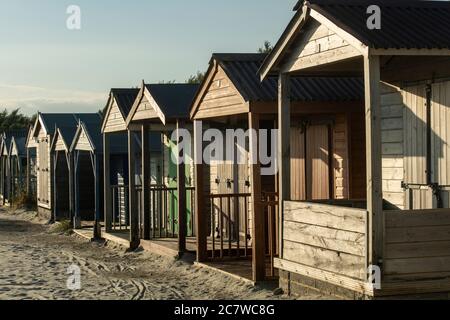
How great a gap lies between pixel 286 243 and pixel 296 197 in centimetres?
323

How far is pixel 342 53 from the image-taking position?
30.7ft

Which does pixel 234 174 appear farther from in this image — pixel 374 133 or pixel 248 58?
pixel 374 133

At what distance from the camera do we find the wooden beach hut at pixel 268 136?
11578mm

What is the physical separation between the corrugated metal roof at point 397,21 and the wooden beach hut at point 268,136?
201 cm

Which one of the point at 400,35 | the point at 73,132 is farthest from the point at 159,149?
the point at 400,35

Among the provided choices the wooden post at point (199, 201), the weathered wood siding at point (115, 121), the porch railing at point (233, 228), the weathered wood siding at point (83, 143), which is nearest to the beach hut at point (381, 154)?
the porch railing at point (233, 228)

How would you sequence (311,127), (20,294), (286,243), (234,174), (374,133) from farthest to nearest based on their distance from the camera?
(234,174) → (311,127) → (20,294) → (286,243) → (374,133)

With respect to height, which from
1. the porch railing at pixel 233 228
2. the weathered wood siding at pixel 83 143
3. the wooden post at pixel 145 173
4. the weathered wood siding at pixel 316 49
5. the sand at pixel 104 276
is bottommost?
the sand at pixel 104 276

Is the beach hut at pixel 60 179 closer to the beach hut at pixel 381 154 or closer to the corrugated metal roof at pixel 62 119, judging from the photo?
the corrugated metal roof at pixel 62 119

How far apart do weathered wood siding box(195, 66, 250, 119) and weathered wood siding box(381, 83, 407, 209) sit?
2.03m

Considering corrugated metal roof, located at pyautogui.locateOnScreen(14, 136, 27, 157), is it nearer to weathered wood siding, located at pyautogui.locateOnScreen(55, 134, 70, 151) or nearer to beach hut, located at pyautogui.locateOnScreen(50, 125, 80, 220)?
beach hut, located at pyautogui.locateOnScreen(50, 125, 80, 220)

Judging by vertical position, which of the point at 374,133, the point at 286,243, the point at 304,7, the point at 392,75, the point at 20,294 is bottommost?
the point at 20,294

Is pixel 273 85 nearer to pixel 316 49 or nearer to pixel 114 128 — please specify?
pixel 316 49

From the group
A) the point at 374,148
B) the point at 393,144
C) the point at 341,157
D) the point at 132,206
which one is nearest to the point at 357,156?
the point at 341,157
